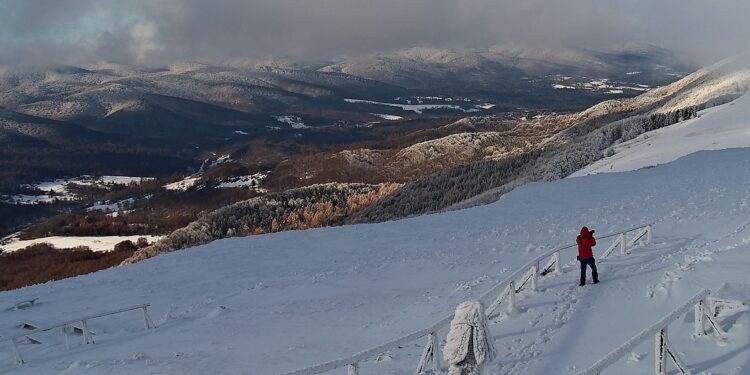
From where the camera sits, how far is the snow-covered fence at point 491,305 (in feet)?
32.0

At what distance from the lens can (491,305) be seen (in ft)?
47.7

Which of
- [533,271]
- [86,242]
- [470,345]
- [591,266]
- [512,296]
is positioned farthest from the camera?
[86,242]

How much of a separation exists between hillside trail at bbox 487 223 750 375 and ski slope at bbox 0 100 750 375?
5cm

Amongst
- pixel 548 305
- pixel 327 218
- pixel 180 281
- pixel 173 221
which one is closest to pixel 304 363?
pixel 548 305

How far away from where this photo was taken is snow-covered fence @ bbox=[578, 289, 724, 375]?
7933mm

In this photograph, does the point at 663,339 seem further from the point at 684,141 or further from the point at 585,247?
the point at 684,141

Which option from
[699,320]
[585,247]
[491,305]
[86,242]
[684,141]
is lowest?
[86,242]

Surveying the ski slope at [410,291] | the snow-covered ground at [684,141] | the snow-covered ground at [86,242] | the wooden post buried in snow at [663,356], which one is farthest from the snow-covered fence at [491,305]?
the snow-covered ground at [86,242]

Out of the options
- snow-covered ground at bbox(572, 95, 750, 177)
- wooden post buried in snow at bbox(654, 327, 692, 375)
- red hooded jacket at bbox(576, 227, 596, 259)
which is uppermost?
snow-covered ground at bbox(572, 95, 750, 177)

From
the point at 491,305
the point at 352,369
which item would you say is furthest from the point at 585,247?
the point at 352,369

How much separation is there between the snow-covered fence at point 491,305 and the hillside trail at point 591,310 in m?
0.30

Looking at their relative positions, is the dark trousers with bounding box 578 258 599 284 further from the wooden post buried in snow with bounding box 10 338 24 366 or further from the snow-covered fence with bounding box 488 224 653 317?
the wooden post buried in snow with bounding box 10 338 24 366

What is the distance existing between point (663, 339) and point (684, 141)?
49.2 m

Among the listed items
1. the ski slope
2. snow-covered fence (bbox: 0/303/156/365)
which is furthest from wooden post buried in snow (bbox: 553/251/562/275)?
snow-covered fence (bbox: 0/303/156/365)
